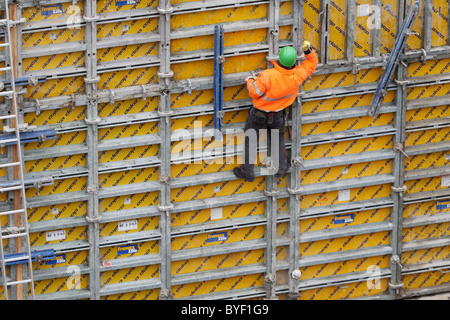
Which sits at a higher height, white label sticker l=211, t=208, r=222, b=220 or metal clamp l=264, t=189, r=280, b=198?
metal clamp l=264, t=189, r=280, b=198

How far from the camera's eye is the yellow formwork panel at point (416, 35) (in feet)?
45.9

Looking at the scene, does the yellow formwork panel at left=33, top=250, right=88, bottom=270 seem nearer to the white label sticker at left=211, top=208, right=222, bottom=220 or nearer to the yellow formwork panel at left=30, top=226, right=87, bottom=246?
the yellow formwork panel at left=30, top=226, right=87, bottom=246

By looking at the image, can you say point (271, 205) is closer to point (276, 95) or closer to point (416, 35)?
point (276, 95)

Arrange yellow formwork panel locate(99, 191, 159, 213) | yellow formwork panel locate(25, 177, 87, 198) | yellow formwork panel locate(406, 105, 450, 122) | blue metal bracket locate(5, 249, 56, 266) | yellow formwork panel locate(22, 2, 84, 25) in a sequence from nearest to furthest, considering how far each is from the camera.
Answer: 1. yellow formwork panel locate(22, 2, 84, 25)
2. blue metal bracket locate(5, 249, 56, 266)
3. yellow formwork panel locate(25, 177, 87, 198)
4. yellow formwork panel locate(99, 191, 159, 213)
5. yellow formwork panel locate(406, 105, 450, 122)

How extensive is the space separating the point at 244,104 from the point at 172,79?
0.99 m

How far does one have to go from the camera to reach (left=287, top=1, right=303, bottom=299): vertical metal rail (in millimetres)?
13531

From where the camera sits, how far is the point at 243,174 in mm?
13758

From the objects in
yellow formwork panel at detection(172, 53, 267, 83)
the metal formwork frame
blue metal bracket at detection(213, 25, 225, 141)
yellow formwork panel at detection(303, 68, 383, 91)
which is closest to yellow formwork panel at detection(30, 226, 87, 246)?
the metal formwork frame

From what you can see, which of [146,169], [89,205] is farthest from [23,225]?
[146,169]

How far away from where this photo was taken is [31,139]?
510 inches

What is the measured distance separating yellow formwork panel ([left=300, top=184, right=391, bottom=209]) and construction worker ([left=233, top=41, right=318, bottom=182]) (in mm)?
729

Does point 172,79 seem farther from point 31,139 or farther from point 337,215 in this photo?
point 337,215

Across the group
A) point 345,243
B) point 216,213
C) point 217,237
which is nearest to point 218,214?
point 216,213

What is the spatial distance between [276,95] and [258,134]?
74 centimetres
